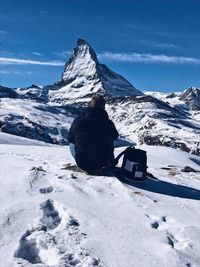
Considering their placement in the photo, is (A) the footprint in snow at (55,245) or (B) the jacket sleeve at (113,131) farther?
(B) the jacket sleeve at (113,131)

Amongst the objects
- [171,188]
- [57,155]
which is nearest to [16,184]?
[171,188]

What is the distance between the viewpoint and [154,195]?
39.1 ft

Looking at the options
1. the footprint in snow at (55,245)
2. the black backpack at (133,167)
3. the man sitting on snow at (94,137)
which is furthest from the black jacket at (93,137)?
the footprint in snow at (55,245)

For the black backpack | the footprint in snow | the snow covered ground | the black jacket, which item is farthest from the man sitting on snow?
the footprint in snow

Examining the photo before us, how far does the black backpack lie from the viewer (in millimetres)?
13344

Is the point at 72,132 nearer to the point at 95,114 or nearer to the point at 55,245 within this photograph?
the point at 95,114

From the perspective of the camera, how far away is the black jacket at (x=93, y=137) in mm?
13598

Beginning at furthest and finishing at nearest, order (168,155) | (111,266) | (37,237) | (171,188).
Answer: (168,155) < (171,188) < (37,237) < (111,266)

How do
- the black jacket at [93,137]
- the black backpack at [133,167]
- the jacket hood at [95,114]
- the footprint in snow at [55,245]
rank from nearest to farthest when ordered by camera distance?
the footprint in snow at [55,245] → the black backpack at [133,167] → the jacket hood at [95,114] → the black jacket at [93,137]

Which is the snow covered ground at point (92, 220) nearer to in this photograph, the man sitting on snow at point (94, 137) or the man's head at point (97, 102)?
the man sitting on snow at point (94, 137)

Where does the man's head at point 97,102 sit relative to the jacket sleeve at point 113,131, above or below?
above

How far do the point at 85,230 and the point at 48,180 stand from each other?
3.98 metres

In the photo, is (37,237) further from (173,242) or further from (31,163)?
(31,163)

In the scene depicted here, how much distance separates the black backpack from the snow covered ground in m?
0.32
